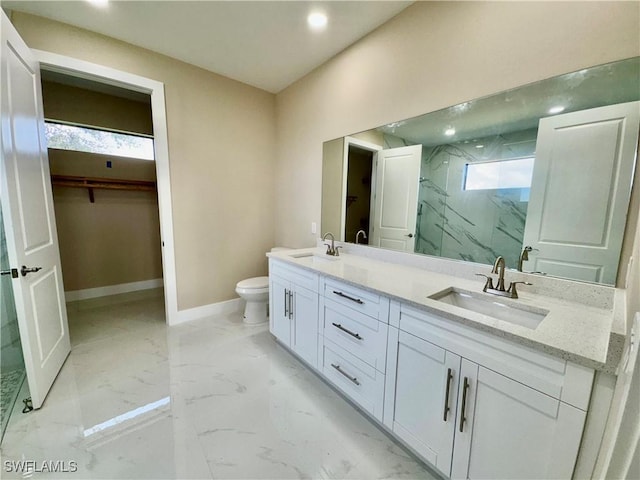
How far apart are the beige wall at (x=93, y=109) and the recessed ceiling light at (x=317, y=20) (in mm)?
2890

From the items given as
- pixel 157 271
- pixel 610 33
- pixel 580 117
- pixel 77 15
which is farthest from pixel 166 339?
pixel 610 33

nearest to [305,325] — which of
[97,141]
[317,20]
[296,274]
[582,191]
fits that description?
[296,274]

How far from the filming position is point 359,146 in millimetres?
2271

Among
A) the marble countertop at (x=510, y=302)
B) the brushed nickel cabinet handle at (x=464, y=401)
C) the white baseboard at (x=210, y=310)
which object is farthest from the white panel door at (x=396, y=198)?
the white baseboard at (x=210, y=310)

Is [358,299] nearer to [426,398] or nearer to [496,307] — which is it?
[426,398]

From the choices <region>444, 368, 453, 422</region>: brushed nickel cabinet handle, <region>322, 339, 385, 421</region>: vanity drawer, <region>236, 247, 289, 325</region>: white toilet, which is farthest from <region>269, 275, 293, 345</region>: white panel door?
<region>444, 368, 453, 422</region>: brushed nickel cabinet handle

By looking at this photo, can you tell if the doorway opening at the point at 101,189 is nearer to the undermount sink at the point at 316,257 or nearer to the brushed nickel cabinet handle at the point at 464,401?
the undermount sink at the point at 316,257

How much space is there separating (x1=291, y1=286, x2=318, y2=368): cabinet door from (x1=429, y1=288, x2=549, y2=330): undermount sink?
0.88m

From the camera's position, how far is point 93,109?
3199 millimetres

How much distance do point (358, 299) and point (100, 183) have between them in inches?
149

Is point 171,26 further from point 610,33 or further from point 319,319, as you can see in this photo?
point 610,33

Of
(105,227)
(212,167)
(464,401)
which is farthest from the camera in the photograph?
(105,227)

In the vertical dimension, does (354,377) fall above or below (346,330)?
below

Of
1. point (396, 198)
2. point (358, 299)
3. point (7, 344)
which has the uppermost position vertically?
point (396, 198)
